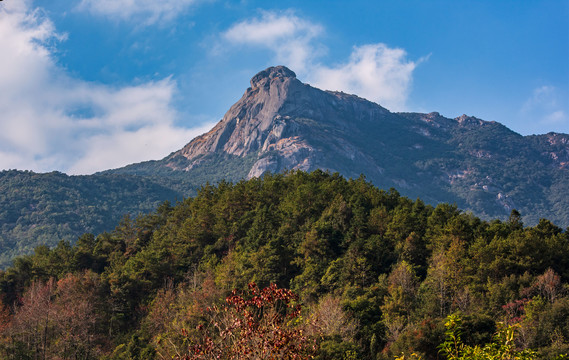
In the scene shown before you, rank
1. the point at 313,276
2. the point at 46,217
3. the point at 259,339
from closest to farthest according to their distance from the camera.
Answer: the point at 259,339 < the point at 313,276 < the point at 46,217

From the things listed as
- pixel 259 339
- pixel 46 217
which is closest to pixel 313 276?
pixel 259 339

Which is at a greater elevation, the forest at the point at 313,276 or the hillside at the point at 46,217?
the hillside at the point at 46,217

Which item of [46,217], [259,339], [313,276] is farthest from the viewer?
[46,217]

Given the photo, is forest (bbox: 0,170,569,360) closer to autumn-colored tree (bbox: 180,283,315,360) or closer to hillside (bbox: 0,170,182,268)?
autumn-colored tree (bbox: 180,283,315,360)

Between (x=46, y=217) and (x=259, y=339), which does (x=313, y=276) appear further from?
(x=46, y=217)

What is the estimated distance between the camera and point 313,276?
56.4m

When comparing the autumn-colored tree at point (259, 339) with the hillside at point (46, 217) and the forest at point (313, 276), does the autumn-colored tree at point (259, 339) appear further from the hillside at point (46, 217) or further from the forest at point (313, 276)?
the hillside at point (46, 217)

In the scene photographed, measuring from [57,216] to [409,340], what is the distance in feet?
553

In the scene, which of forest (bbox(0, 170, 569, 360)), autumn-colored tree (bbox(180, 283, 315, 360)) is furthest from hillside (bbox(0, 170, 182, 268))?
autumn-colored tree (bbox(180, 283, 315, 360))

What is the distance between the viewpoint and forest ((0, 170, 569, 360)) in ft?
132

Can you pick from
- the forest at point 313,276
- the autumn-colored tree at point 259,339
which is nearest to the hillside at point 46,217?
the forest at point 313,276

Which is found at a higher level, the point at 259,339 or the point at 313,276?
the point at 259,339

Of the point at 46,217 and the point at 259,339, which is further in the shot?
the point at 46,217

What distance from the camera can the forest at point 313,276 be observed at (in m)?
40.1
